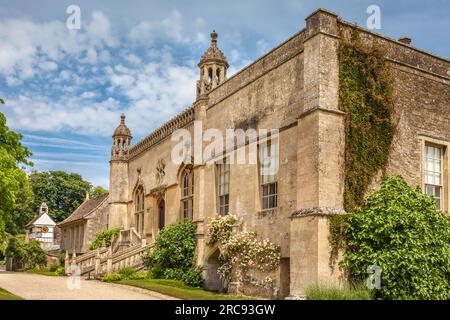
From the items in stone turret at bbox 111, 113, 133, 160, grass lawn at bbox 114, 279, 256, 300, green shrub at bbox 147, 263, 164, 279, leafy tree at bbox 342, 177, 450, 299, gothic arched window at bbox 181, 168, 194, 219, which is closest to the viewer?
leafy tree at bbox 342, 177, 450, 299

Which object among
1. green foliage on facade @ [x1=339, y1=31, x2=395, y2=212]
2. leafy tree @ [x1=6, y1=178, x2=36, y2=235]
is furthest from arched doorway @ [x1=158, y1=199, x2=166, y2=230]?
leafy tree @ [x1=6, y1=178, x2=36, y2=235]

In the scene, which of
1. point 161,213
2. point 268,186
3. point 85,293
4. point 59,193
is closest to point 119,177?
point 161,213

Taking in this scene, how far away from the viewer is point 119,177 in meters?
33.0

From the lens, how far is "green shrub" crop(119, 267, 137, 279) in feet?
75.9

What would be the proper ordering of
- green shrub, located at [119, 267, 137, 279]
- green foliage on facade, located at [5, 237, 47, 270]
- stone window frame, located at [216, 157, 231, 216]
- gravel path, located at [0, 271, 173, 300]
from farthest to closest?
1. green foliage on facade, located at [5, 237, 47, 270]
2. green shrub, located at [119, 267, 137, 279]
3. stone window frame, located at [216, 157, 231, 216]
4. gravel path, located at [0, 271, 173, 300]

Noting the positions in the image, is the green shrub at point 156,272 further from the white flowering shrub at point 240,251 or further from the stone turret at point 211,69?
the stone turret at point 211,69

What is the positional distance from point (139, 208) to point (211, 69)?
10859 millimetres

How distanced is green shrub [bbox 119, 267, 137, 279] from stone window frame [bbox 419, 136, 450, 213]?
1299 centimetres

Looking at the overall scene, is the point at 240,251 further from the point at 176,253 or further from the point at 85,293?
the point at 85,293

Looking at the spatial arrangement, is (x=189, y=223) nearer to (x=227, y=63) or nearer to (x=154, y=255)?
(x=154, y=255)

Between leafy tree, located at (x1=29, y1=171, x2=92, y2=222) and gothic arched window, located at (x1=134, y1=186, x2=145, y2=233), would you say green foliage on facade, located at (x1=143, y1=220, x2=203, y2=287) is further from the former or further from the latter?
leafy tree, located at (x1=29, y1=171, x2=92, y2=222)

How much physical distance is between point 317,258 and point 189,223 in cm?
973

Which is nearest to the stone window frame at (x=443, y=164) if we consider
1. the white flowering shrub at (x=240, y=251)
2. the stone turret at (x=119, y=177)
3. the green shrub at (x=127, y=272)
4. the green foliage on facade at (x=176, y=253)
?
the white flowering shrub at (x=240, y=251)

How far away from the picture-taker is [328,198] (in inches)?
566
